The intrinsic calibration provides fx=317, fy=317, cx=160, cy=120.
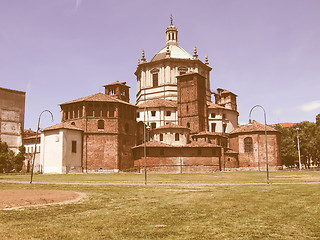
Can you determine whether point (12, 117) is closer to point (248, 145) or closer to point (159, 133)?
point (159, 133)

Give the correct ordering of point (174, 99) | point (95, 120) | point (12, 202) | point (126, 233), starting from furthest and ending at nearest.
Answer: point (174, 99) → point (95, 120) → point (12, 202) → point (126, 233)

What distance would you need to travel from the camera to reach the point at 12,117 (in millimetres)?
78188

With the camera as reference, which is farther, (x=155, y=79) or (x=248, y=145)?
(x=155, y=79)

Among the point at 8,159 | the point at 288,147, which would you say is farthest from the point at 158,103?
the point at 288,147

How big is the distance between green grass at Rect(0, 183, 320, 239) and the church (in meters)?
35.8

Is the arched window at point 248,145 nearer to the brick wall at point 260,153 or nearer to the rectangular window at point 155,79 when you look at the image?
the brick wall at point 260,153

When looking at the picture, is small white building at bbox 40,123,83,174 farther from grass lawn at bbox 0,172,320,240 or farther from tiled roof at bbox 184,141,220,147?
grass lawn at bbox 0,172,320,240

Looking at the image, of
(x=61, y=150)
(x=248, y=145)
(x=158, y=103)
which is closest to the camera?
(x=61, y=150)

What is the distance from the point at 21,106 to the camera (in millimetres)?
80500

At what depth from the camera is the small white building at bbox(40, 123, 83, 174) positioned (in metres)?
55.8

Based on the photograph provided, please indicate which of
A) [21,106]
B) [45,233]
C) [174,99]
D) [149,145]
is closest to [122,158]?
[149,145]

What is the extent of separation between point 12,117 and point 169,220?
3010 inches

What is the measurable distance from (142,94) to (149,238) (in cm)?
7091

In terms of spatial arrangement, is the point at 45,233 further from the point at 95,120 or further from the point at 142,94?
the point at 142,94
